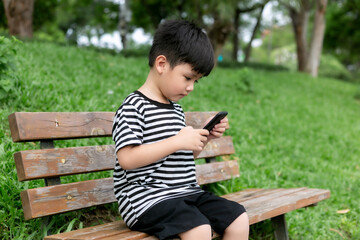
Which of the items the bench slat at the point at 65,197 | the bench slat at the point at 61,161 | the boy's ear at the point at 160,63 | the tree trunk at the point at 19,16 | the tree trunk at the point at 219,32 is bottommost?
the bench slat at the point at 65,197

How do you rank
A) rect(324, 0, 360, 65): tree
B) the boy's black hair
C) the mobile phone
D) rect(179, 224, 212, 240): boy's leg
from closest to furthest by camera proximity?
rect(179, 224, 212, 240): boy's leg
the boy's black hair
the mobile phone
rect(324, 0, 360, 65): tree

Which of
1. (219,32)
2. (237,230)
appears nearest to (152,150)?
(237,230)

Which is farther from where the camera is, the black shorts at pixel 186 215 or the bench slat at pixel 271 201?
the bench slat at pixel 271 201

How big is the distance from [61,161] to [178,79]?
30.7 inches

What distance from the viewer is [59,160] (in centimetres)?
206

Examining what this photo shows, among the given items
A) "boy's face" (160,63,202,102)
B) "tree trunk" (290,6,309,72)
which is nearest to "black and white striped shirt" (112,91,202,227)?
"boy's face" (160,63,202,102)

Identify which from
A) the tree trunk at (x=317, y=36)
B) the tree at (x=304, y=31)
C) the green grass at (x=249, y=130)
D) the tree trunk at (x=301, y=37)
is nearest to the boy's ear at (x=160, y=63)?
the green grass at (x=249, y=130)

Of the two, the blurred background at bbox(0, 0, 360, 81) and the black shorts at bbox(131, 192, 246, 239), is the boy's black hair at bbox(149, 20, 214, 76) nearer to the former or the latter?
the black shorts at bbox(131, 192, 246, 239)

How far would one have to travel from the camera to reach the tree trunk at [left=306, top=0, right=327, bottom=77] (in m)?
13.0

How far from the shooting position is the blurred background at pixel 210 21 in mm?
10828

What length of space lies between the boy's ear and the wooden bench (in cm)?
60

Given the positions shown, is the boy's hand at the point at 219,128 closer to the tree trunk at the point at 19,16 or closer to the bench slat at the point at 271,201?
the bench slat at the point at 271,201

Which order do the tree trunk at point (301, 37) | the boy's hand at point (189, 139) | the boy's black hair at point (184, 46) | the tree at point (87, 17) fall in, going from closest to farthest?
the boy's hand at point (189, 139) → the boy's black hair at point (184, 46) → the tree trunk at point (301, 37) → the tree at point (87, 17)

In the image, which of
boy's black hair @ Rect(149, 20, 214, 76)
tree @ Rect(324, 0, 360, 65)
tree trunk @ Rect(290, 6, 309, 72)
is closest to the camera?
boy's black hair @ Rect(149, 20, 214, 76)
